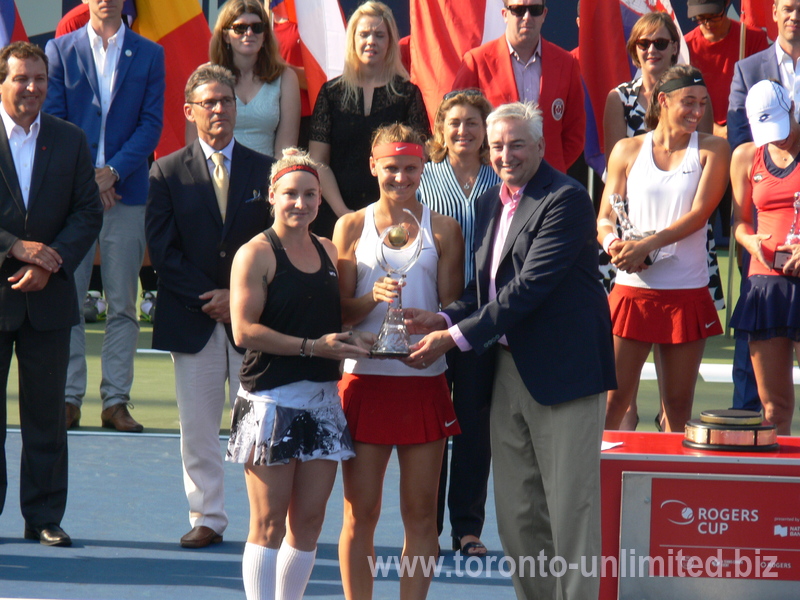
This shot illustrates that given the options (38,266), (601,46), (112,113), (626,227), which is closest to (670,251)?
(626,227)

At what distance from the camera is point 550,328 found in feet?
12.2

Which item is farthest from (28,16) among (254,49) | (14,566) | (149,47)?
(14,566)

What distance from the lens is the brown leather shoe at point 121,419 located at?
6434mm

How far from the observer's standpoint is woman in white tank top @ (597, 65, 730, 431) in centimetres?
496

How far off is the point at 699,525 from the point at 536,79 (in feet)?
9.55

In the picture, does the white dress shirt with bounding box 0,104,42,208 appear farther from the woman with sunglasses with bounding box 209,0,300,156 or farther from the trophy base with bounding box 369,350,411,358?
the trophy base with bounding box 369,350,411,358

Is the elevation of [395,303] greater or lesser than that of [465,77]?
lesser

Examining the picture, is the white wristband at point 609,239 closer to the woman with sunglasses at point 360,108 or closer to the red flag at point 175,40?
the woman with sunglasses at point 360,108

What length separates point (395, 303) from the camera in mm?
3701

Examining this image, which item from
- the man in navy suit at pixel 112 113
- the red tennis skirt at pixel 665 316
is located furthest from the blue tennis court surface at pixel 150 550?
the red tennis skirt at pixel 665 316

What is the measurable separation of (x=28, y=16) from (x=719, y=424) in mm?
9961

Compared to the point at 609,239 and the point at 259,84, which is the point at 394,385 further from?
the point at 259,84

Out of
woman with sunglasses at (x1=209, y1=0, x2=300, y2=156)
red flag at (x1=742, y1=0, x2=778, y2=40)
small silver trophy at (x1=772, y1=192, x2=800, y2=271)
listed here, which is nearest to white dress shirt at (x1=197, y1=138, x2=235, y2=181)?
woman with sunglasses at (x1=209, y1=0, x2=300, y2=156)

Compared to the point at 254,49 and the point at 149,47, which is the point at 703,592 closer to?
the point at 254,49
